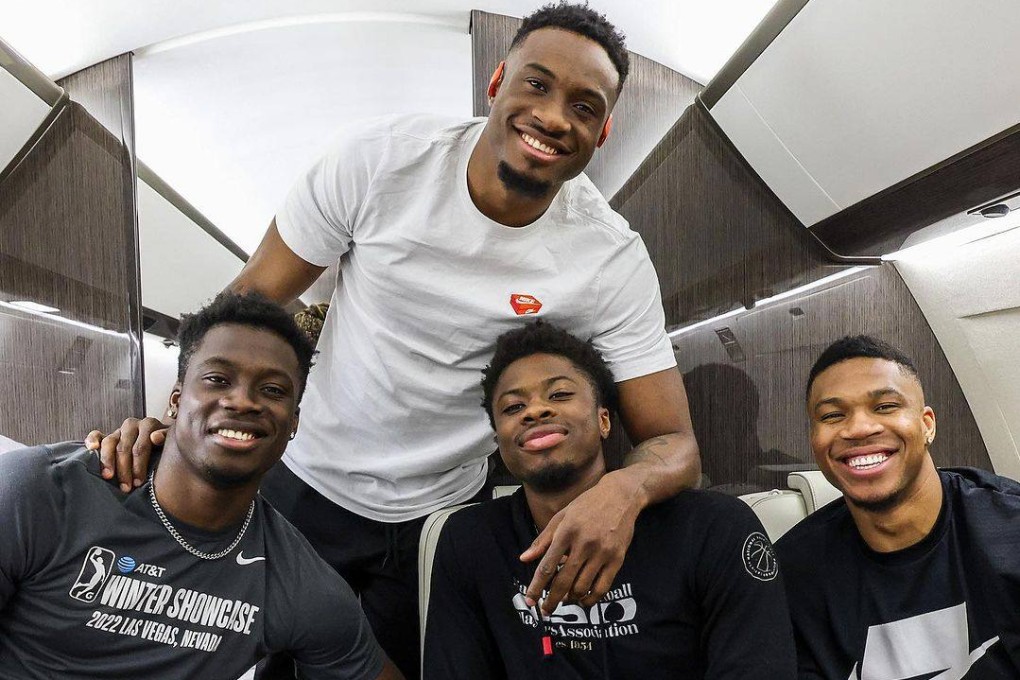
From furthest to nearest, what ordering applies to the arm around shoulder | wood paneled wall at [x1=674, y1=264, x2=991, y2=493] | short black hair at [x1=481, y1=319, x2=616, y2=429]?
wood paneled wall at [x1=674, y1=264, x2=991, y2=493] → the arm around shoulder → short black hair at [x1=481, y1=319, x2=616, y2=429]

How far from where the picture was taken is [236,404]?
1.64 m

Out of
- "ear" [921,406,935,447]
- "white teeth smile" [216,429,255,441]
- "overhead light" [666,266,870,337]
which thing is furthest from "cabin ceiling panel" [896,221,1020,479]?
"white teeth smile" [216,429,255,441]

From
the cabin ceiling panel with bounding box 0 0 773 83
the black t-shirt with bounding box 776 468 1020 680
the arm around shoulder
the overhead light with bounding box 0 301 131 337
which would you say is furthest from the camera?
the overhead light with bounding box 0 301 131 337

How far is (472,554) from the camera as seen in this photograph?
178 cm

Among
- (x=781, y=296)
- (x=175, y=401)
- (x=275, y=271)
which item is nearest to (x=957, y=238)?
(x=781, y=296)

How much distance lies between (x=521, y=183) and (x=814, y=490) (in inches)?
49.8

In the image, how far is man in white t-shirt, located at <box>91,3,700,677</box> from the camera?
1811mm

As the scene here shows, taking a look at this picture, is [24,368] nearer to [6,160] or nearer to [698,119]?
[6,160]

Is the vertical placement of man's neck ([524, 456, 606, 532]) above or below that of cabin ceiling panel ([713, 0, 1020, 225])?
below

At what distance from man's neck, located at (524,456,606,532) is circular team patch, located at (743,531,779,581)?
1.13ft

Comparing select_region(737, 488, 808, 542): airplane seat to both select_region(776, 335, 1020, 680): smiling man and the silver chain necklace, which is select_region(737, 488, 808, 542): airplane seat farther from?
the silver chain necklace

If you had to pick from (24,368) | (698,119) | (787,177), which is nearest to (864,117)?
(787,177)

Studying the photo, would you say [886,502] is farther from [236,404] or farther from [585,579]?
[236,404]

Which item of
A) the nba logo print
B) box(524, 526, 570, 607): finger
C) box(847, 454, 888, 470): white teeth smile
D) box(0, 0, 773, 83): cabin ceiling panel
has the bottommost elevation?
box(524, 526, 570, 607): finger
